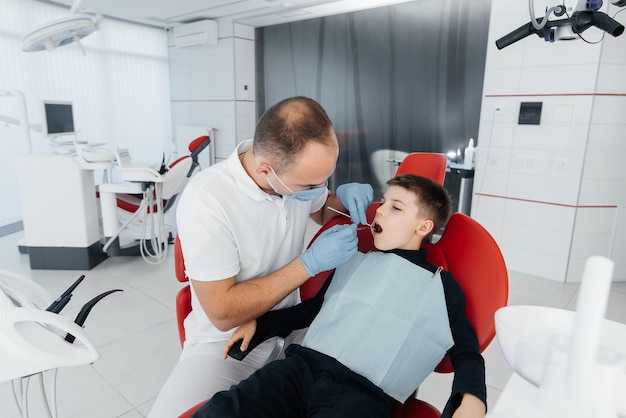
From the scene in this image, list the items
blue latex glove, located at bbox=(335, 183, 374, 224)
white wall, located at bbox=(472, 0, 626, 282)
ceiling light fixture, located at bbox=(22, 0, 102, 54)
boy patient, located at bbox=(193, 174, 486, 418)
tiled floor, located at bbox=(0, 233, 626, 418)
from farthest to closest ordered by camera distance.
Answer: white wall, located at bbox=(472, 0, 626, 282) → ceiling light fixture, located at bbox=(22, 0, 102, 54) → tiled floor, located at bbox=(0, 233, 626, 418) → blue latex glove, located at bbox=(335, 183, 374, 224) → boy patient, located at bbox=(193, 174, 486, 418)

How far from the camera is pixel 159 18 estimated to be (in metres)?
5.54

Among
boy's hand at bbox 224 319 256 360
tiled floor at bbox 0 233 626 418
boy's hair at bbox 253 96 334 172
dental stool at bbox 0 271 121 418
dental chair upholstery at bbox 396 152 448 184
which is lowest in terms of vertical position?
tiled floor at bbox 0 233 626 418

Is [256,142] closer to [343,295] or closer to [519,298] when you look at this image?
[343,295]

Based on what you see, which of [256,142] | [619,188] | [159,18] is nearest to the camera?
[256,142]

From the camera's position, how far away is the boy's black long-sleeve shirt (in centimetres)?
93

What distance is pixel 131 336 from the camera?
234 centimetres

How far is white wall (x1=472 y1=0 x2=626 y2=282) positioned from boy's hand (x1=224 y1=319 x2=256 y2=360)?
8.89 ft

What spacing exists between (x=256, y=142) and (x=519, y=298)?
96.5 inches

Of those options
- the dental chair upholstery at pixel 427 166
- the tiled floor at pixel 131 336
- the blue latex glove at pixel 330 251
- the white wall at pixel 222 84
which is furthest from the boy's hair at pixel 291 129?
the white wall at pixel 222 84

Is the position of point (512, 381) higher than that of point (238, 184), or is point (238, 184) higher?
point (238, 184)

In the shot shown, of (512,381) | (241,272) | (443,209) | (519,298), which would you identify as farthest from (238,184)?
(519,298)

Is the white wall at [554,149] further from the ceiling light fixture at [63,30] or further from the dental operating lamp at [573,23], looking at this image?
the ceiling light fixture at [63,30]

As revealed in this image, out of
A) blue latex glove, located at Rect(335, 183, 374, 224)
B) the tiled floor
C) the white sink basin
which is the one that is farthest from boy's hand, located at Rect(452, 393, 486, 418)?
the tiled floor

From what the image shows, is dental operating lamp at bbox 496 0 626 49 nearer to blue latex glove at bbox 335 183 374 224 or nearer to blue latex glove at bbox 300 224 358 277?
blue latex glove at bbox 335 183 374 224
